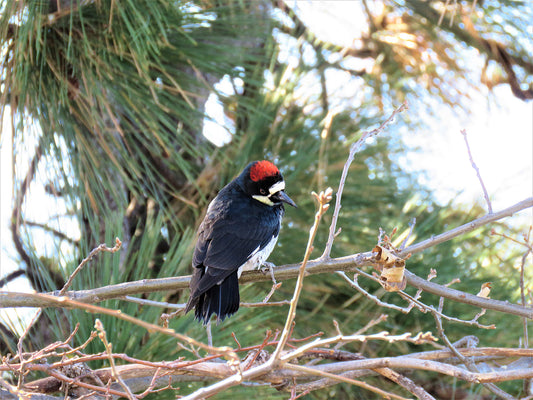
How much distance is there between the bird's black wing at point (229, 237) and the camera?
1.76 m

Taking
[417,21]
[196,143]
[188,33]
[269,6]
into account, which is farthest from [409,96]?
[188,33]

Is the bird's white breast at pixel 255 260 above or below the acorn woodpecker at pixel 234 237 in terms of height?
below

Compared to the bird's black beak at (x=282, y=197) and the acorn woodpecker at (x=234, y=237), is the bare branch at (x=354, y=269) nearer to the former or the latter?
the acorn woodpecker at (x=234, y=237)

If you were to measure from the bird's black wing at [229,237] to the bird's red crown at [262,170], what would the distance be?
9 cm

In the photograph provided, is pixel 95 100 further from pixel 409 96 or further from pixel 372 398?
pixel 409 96

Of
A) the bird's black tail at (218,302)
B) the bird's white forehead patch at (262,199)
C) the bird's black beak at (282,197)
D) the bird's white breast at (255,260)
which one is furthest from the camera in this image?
the bird's white forehead patch at (262,199)

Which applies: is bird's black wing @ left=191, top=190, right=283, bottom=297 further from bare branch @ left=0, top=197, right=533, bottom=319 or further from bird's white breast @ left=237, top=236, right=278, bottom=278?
bare branch @ left=0, top=197, right=533, bottom=319

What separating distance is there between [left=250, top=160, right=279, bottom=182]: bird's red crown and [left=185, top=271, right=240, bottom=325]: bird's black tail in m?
0.46

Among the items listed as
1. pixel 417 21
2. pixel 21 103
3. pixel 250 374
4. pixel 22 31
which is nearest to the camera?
pixel 250 374

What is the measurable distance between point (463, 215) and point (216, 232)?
1307mm

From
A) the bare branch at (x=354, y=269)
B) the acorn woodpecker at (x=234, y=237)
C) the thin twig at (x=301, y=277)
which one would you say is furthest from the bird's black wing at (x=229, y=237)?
the thin twig at (x=301, y=277)

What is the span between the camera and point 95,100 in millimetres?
2012

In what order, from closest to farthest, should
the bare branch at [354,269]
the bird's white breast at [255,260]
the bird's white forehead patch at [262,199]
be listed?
the bare branch at [354,269] < the bird's white breast at [255,260] < the bird's white forehead patch at [262,199]

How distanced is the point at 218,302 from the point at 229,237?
245 mm
